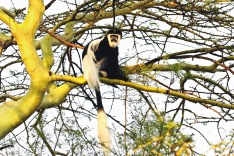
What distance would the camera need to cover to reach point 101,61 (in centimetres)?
439

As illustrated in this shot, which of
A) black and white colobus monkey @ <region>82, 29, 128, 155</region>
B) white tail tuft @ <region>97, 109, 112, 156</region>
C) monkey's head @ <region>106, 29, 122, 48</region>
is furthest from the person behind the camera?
monkey's head @ <region>106, 29, 122, 48</region>

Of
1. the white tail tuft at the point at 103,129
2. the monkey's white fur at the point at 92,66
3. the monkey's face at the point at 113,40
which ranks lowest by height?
the white tail tuft at the point at 103,129

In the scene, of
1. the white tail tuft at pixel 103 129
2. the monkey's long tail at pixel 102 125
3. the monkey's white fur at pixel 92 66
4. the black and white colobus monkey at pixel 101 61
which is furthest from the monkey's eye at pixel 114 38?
the white tail tuft at pixel 103 129

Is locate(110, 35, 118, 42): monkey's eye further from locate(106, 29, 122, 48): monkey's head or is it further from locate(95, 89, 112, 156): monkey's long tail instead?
locate(95, 89, 112, 156): monkey's long tail

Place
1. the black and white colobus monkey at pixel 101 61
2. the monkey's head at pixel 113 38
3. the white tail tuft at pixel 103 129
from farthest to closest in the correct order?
the monkey's head at pixel 113 38, the black and white colobus monkey at pixel 101 61, the white tail tuft at pixel 103 129

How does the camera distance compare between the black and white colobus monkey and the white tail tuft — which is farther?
the black and white colobus monkey

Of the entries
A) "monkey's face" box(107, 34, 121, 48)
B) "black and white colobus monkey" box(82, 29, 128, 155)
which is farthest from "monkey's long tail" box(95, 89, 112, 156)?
"monkey's face" box(107, 34, 121, 48)

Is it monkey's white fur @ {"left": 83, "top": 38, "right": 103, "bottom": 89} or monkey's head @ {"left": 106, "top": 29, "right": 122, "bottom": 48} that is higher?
monkey's head @ {"left": 106, "top": 29, "right": 122, "bottom": 48}

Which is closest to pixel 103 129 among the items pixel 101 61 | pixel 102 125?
pixel 102 125

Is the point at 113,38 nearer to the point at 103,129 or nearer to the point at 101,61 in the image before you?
the point at 101,61

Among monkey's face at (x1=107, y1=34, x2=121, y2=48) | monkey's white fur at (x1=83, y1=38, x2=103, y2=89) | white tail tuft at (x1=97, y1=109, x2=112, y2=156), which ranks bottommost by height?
white tail tuft at (x1=97, y1=109, x2=112, y2=156)

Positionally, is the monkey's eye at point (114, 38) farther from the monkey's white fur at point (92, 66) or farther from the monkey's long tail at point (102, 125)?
the monkey's long tail at point (102, 125)

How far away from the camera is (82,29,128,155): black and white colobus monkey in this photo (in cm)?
390

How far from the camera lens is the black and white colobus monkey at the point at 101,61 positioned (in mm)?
3900
